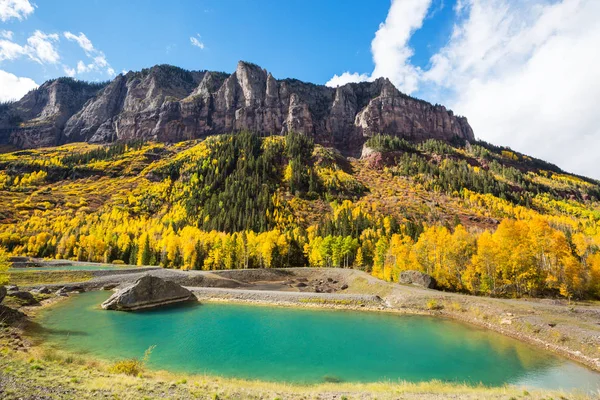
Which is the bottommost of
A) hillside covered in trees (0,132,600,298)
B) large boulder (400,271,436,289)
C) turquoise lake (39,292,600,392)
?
turquoise lake (39,292,600,392)

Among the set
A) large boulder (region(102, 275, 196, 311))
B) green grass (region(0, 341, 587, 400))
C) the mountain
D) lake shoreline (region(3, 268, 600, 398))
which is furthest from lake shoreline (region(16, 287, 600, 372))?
green grass (region(0, 341, 587, 400))

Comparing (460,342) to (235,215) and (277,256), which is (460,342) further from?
(235,215)

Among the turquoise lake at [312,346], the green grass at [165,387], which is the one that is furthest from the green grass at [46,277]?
the green grass at [165,387]

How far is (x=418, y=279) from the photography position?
54.3 metres

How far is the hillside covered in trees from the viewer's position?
166ft

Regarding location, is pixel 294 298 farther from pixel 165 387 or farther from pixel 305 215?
pixel 305 215

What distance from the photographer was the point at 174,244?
85.2m

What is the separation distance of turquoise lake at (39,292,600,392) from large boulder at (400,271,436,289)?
1412 cm

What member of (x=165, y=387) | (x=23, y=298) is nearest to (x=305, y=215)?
(x=23, y=298)

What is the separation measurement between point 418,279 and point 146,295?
4815 cm

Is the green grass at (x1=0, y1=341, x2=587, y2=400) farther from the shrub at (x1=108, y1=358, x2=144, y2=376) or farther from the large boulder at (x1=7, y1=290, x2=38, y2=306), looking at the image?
the large boulder at (x1=7, y1=290, x2=38, y2=306)

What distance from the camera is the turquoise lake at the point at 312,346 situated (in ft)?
72.5

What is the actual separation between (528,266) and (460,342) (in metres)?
27.2

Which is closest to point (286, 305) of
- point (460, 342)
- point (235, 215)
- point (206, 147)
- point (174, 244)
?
point (460, 342)
